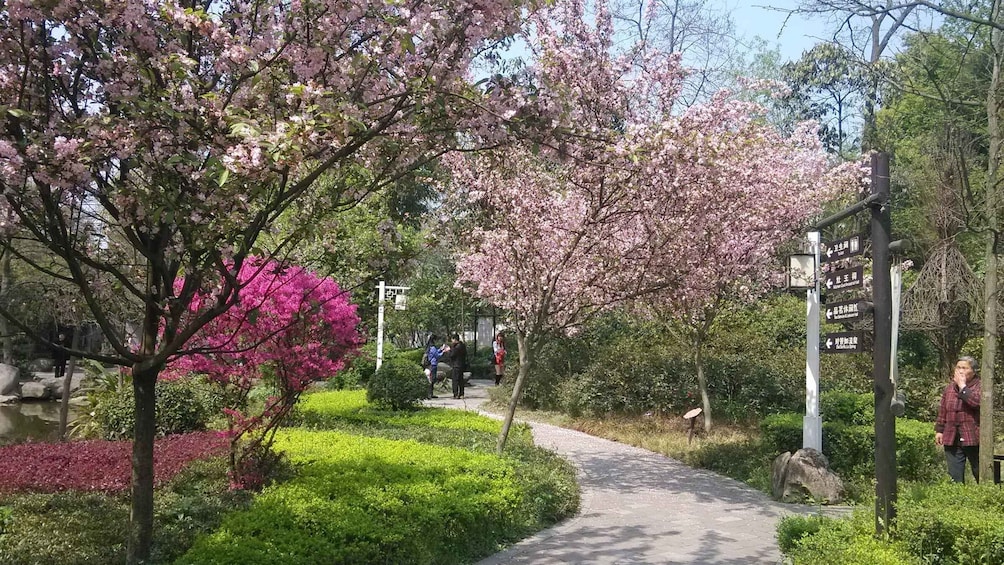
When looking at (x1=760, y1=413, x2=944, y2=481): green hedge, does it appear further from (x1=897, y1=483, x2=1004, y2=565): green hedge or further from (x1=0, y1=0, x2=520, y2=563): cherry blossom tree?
(x1=0, y1=0, x2=520, y2=563): cherry blossom tree

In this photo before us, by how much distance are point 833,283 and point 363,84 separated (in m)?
4.32

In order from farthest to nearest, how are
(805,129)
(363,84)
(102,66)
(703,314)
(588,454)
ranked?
(805,129) → (703,314) → (588,454) → (363,84) → (102,66)

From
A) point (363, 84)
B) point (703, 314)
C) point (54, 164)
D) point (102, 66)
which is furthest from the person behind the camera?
point (703, 314)

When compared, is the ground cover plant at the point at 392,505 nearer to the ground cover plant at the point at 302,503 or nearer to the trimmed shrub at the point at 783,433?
the ground cover plant at the point at 302,503

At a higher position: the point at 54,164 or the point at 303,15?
the point at 303,15

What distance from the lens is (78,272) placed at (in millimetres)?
4426

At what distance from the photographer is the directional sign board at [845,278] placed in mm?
6086

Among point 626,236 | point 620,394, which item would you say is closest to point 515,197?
point 626,236

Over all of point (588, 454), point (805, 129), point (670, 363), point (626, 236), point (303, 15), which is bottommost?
point (588, 454)

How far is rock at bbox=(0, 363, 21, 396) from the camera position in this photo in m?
22.3

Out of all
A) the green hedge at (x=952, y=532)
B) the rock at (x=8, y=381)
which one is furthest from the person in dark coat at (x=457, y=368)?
the green hedge at (x=952, y=532)

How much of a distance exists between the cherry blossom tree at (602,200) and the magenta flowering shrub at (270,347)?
211 cm

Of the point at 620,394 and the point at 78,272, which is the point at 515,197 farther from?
the point at 620,394

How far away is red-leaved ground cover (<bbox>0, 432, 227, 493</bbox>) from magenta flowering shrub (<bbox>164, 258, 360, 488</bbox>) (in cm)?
67
